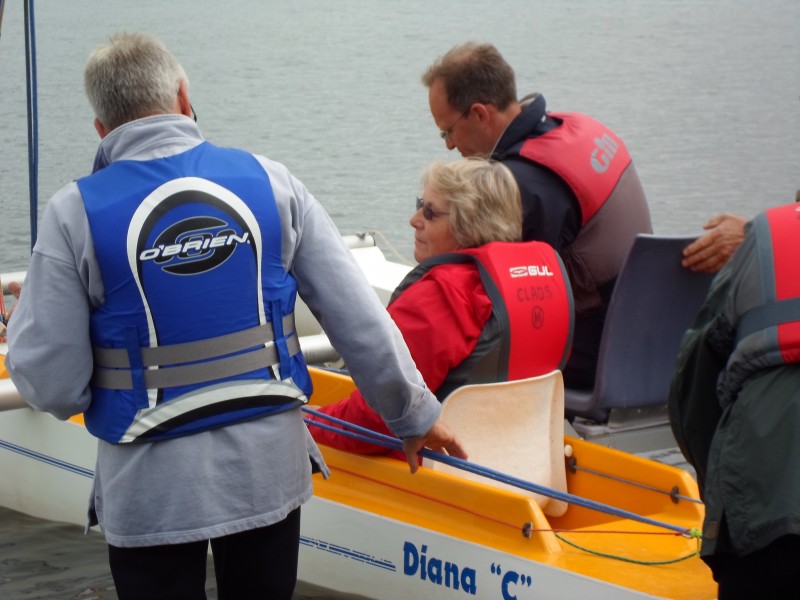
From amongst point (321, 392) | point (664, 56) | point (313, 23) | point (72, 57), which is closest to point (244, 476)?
point (321, 392)

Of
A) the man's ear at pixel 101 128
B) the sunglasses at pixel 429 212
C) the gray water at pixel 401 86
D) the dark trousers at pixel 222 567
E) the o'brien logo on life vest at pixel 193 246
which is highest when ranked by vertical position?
the man's ear at pixel 101 128

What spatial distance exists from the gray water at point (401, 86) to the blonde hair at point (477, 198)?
4.72 metres

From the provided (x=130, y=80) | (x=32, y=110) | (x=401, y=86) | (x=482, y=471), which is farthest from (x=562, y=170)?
(x=401, y=86)

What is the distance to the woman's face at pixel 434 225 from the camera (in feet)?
8.62

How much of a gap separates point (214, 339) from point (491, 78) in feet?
5.68

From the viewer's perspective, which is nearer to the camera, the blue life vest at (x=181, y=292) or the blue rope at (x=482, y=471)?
the blue life vest at (x=181, y=292)

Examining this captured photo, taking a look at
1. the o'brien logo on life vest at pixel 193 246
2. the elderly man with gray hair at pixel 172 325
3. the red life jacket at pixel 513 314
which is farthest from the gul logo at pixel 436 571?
the o'brien logo on life vest at pixel 193 246

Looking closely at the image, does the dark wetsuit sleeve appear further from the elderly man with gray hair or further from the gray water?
the gray water

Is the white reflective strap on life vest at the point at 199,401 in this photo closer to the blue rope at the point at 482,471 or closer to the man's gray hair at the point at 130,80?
the man's gray hair at the point at 130,80

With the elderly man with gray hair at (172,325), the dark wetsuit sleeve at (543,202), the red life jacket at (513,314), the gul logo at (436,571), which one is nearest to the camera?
the elderly man with gray hair at (172,325)

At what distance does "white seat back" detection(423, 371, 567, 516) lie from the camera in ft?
8.21

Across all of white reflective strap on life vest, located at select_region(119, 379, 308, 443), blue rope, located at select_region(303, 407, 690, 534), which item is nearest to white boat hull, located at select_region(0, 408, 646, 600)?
blue rope, located at select_region(303, 407, 690, 534)

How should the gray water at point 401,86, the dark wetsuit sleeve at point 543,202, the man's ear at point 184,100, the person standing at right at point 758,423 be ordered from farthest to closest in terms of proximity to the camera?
the gray water at point 401,86 < the dark wetsuit sleeve at point 543,202 < the man's ear at point 184,100 < the person standing at right at point 758,423

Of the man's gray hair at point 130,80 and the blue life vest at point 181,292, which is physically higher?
the man's gray hair at point 130,80
